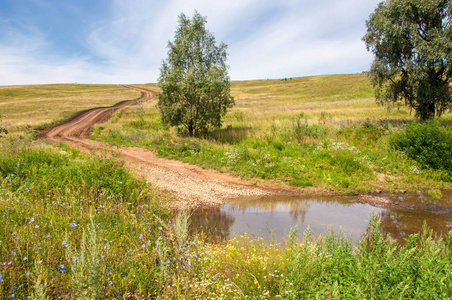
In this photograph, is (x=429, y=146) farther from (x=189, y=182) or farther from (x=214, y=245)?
(x=214, y=245)

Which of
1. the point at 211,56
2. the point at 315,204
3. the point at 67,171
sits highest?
the point at 211,56

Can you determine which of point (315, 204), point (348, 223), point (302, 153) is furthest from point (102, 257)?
point (302, 153)

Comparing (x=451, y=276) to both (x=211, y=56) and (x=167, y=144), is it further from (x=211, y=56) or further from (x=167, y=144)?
(x=211, y=56)

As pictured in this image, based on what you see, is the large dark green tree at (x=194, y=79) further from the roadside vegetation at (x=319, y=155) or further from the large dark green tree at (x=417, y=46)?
the large dark green tree at (x=417, y=46)

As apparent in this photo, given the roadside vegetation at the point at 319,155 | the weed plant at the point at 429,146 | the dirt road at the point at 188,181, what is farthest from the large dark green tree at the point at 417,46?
the dirt road at the point at 188,181

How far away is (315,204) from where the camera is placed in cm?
941

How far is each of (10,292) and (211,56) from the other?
16.7 m

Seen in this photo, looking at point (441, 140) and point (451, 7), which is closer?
point (441, 140)

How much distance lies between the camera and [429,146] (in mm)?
12203

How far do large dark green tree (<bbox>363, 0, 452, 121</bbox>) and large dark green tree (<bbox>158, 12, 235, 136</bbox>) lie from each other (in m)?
10.2

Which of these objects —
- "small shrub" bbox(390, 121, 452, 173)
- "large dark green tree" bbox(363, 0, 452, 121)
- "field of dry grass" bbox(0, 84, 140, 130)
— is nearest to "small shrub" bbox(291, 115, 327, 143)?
"small shrub" bbox(390, 121, 452, 173)

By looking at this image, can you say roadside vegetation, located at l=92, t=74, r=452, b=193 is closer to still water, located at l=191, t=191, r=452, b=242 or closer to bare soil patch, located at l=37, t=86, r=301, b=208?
bare soil patch, located at l=37, t=86, r=301, b=208

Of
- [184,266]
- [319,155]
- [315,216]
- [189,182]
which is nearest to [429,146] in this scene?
[319,155]

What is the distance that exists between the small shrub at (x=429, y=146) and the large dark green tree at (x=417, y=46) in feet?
13.6
